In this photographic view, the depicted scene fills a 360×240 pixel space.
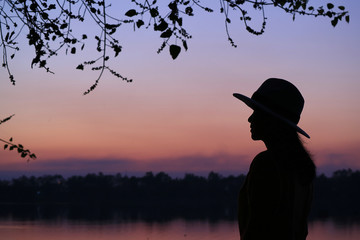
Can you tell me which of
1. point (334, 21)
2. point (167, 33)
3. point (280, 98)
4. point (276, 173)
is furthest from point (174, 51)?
point (334, 21)

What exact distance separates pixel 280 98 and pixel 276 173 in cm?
44

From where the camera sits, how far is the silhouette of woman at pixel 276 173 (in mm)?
2672

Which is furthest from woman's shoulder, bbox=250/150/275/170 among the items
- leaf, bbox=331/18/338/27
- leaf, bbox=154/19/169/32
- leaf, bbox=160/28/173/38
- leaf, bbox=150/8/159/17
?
leaf, bbox=331/18/338/27

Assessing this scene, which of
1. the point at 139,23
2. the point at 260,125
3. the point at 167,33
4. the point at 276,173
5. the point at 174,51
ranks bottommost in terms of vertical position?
the point at 276,173

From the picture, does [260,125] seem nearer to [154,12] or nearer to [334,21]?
[154,12]

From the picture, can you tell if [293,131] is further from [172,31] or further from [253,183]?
[172,31]

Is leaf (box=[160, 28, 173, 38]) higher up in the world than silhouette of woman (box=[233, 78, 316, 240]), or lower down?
higher up

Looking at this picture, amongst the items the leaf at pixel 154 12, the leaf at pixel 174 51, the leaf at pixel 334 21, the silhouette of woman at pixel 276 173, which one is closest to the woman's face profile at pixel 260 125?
the silhouette of woman at pixel 276 173

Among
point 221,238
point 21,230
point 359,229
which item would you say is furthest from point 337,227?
point 21,230

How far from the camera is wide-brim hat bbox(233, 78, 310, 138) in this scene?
9.59 feet

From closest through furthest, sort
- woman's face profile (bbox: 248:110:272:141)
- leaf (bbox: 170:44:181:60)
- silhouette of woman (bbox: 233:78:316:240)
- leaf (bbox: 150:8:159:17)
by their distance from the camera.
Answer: silhouette of woman (bbox: 233:78:316:240), woman's face profile (bbox: 248:110:272:141), leaf (bbox: 170:44:181:60), leaf (bbox: 150:8:159:17)

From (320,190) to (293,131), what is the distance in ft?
624

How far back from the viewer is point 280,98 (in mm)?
2947

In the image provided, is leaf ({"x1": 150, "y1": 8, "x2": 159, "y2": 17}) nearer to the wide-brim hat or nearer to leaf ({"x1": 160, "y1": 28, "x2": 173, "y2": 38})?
leaf ({"x1": 160, "y1": 28, "x2": 173, "y2": 38})
